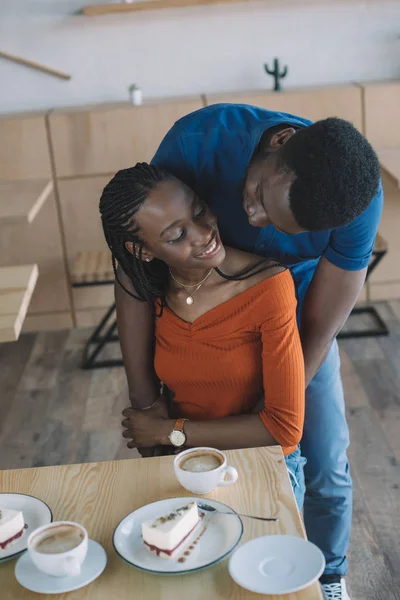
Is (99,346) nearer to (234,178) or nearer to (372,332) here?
(372,332)

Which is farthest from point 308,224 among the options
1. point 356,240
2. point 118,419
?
point 118,419

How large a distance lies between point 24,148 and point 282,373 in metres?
2.81

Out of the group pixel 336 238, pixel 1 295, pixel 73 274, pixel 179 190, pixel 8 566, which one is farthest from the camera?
pixel 73 274

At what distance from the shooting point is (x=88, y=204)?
4.10m

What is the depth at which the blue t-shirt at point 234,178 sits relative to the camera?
1574 millimetres

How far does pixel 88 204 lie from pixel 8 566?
3082mm

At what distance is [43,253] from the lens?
4184 millimetres

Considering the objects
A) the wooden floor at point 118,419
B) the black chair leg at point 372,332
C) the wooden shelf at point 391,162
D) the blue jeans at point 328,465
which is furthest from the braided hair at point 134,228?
the black chair leg at point 372,332

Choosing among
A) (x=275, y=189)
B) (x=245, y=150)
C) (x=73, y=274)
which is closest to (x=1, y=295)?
(x=73, y=274)

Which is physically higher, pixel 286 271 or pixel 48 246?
pixel 286 271

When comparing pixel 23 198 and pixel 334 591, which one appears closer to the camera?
pixel 334 591

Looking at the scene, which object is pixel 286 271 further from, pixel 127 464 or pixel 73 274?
pixel 73 274

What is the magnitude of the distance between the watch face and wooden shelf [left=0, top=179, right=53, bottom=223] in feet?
5.66

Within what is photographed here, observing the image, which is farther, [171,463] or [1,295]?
[1,295]
